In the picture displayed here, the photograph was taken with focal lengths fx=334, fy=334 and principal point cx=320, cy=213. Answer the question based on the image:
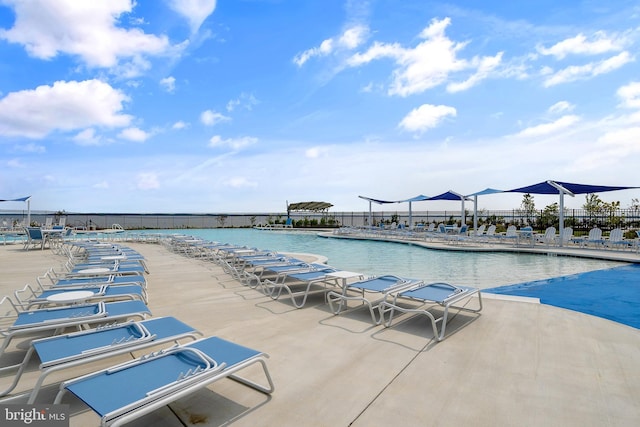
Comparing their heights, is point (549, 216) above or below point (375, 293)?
above

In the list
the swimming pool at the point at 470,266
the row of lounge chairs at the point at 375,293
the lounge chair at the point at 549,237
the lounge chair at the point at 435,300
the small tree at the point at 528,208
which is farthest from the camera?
the small tree at the point at 528,208

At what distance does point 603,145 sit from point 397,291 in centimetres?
789

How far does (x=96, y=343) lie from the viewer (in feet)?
6.86

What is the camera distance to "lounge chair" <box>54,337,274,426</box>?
1428mm

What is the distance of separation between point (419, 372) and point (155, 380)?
1.68 m

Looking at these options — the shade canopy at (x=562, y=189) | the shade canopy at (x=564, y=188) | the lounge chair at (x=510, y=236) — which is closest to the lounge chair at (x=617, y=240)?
the shade canopy at (x=562, y=189)

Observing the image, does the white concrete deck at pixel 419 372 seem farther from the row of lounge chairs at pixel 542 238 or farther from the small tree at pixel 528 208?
the small tree at pixel 528 208

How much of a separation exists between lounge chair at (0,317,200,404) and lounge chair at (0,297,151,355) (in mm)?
279

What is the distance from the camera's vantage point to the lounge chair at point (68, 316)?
2.40 m

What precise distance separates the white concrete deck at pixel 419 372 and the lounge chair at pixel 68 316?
32 cm

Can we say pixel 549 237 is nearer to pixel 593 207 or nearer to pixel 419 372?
pixel 593 207

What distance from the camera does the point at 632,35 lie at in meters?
5.98

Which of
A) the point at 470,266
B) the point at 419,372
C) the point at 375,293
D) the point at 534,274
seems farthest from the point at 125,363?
the point at 470,266

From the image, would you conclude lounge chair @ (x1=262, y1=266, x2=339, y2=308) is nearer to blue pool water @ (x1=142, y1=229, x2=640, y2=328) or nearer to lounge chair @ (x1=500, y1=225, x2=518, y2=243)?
blue pool water @ (x1=142, y1=229, x2=640, y2=328)
